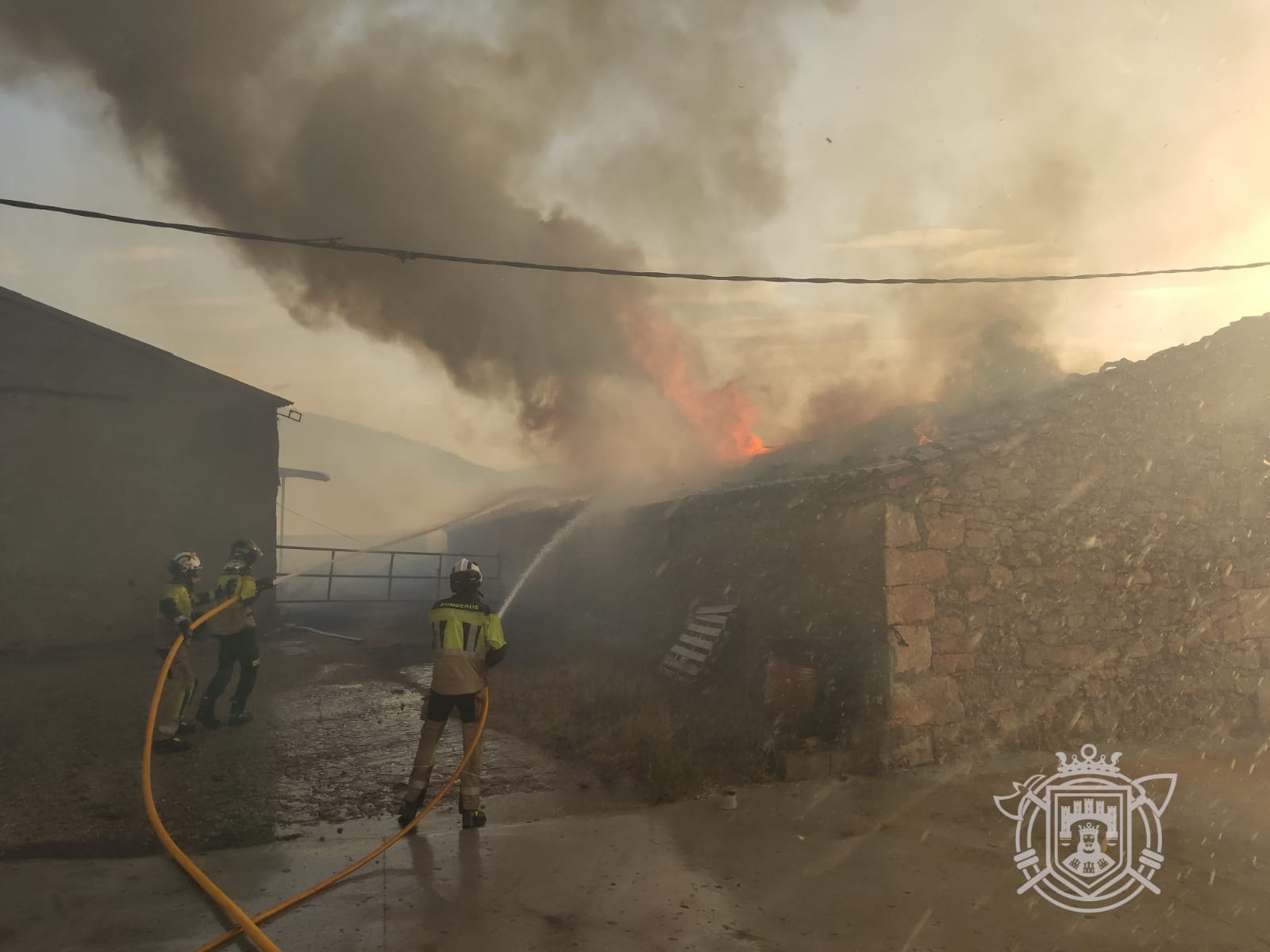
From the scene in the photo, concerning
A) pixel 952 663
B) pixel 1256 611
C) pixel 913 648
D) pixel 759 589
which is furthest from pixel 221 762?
pixel 1256 611

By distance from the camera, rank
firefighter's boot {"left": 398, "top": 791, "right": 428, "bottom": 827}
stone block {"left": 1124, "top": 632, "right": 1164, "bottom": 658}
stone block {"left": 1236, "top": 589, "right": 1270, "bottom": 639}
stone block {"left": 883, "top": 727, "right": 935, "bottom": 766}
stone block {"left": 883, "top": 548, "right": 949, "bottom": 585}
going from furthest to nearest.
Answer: stone block {"left": 1236, "top": 589, "right": 1270, "bottom": 639}, stone block {"left": 1124, "top": 632, "right": 1164, "bottom": 658}, stone block {"left": 883, "top": 548, "right": 949, "bottom": 585}, stone block {"left": 883, "top": 727, "right": 935, "bottom": 766}, firefighter's boot {"left": 398, "top": 791, "right": 428, "bottom": 827}

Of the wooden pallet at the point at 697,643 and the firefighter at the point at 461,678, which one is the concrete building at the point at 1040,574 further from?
the firefighter at the point at 461,678

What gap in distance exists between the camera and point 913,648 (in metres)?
6.75

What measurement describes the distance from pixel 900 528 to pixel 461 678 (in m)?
4.11

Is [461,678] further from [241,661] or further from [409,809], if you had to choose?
[241,661]

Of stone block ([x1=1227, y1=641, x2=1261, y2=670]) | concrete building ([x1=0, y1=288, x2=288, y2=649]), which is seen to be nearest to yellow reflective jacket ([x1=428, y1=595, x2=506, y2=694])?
stone block ([x1=1227, y1=641, x2=1261, y2=670])

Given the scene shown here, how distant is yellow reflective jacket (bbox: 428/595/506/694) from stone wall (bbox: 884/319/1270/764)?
3561 millimetres

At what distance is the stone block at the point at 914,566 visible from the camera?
682 centimetres

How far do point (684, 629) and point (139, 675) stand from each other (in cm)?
793

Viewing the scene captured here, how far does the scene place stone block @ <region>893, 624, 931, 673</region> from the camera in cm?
667

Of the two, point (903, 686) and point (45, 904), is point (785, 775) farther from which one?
point (45, 904)

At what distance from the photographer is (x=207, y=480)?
1509 cm

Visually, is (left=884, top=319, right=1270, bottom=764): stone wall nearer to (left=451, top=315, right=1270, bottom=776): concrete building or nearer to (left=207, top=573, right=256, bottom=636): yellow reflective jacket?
(left=451, top=315, right=1270, bottom=776): concrete building

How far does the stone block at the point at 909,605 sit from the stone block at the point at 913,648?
2.8 inches
